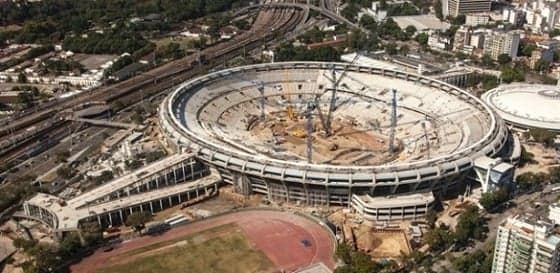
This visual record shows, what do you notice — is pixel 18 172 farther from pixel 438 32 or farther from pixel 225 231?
pixel 438 32

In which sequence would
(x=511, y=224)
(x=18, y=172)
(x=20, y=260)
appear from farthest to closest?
(x=18, y=172) < (x=20, y=260) < (x=511, y=224)

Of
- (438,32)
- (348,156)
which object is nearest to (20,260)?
(348,156)

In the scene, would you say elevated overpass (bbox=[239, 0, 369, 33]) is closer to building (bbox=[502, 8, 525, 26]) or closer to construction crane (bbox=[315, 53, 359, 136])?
building (bbox=[502, 8, 525, 26])

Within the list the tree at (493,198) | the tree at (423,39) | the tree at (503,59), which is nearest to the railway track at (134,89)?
the tree at (423,39)

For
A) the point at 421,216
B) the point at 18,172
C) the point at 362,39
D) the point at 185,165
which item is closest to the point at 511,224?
the point at 421,216

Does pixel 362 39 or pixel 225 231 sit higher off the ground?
pixel 362 39

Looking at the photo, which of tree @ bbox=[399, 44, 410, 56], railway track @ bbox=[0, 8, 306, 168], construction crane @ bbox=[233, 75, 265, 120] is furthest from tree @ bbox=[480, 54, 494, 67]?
railway track @ bbox=[0, 8, 306, 168]

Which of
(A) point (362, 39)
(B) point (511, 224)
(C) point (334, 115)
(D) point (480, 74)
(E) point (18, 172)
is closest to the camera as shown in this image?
(B) point (511, 224)

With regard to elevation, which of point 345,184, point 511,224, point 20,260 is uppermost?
point 511,224

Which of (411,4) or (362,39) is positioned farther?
(411,4)
